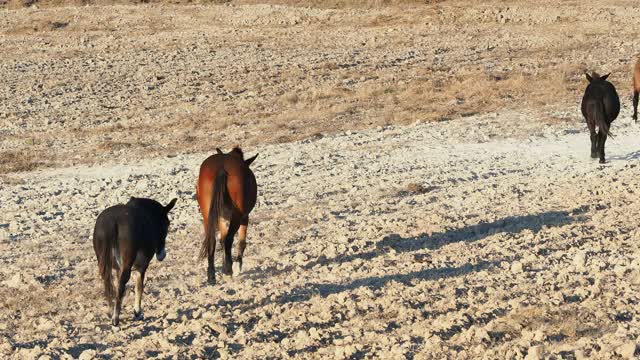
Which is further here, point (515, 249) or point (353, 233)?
point (353, 233)

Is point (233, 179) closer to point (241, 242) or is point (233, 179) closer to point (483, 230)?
point (241, 242)

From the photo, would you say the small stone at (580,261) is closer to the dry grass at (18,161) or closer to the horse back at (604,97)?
the horse back at (604,97)

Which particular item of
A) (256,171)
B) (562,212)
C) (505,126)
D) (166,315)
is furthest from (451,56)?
(166,315)

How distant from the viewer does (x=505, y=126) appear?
21438 millimetres

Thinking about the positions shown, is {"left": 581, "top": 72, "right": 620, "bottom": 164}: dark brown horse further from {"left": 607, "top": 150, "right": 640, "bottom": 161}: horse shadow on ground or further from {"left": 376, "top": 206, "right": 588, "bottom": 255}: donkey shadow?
{"left": 376, "top": 206, "right": 588, "bottom": 255}: donkey shadow

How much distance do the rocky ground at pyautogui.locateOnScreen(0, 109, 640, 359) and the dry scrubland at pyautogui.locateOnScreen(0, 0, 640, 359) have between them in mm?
40

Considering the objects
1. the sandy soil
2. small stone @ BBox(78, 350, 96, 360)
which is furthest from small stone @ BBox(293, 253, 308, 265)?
the sandy soil

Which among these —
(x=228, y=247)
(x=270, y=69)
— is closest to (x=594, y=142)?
(x=228, y=247)

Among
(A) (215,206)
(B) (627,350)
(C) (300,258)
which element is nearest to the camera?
(B) (627,350)

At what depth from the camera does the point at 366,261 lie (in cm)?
1183

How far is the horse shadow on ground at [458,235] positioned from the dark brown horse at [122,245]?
1924mm

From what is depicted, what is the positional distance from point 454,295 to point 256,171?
26.3 ft

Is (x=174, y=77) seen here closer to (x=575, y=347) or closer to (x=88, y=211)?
(x=88, y=211)

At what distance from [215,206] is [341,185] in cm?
556
